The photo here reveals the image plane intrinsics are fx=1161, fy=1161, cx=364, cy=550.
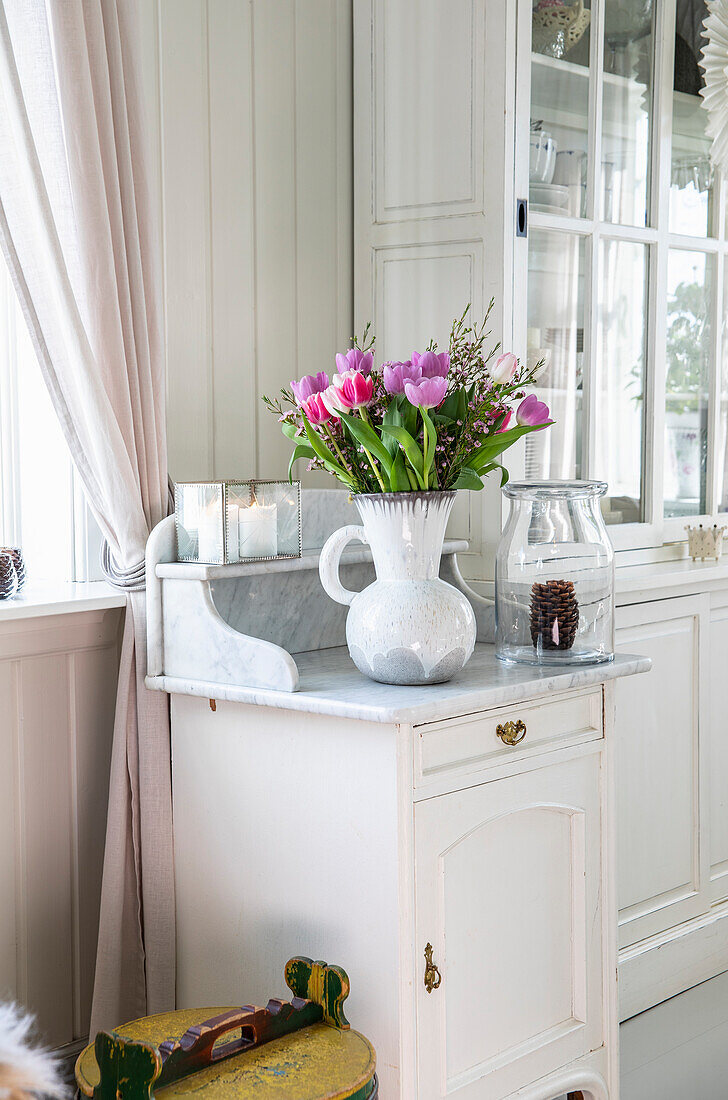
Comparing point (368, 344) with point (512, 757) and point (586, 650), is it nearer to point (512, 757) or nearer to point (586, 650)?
point (586, 650)

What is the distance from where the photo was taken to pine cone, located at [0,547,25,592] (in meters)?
1.80

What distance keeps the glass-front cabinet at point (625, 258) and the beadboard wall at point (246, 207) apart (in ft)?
1.34

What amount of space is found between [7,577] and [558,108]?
4.59 feet

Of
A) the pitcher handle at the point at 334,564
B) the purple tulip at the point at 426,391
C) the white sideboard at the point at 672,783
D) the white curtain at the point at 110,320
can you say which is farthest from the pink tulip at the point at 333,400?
the white sideboard at the point at 672,783

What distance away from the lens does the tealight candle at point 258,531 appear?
1.79 meters

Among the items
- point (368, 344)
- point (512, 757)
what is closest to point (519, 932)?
point (512, 757)

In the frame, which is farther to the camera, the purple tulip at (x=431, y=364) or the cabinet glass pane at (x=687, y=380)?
the cabinet glass pane at (x=687, y=380)

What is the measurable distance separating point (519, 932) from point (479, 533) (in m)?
0.79

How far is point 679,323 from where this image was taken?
8.83 ft

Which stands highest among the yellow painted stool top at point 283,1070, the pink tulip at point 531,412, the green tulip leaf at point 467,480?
the pink tulip at point 531,412

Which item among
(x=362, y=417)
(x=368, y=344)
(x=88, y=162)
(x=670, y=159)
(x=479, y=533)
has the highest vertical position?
(x=670, y=159)

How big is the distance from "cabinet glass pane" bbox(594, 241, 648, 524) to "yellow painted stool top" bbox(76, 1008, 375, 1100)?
4.54 feet

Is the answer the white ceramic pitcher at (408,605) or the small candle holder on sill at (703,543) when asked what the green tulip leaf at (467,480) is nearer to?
the white ceramic pitcher at (408,605)

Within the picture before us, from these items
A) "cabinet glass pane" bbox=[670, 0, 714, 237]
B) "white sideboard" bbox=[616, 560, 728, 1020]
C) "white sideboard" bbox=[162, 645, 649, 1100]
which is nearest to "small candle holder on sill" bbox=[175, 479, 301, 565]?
"white sideboard" bbox=[162, 645, 649, 1100]
